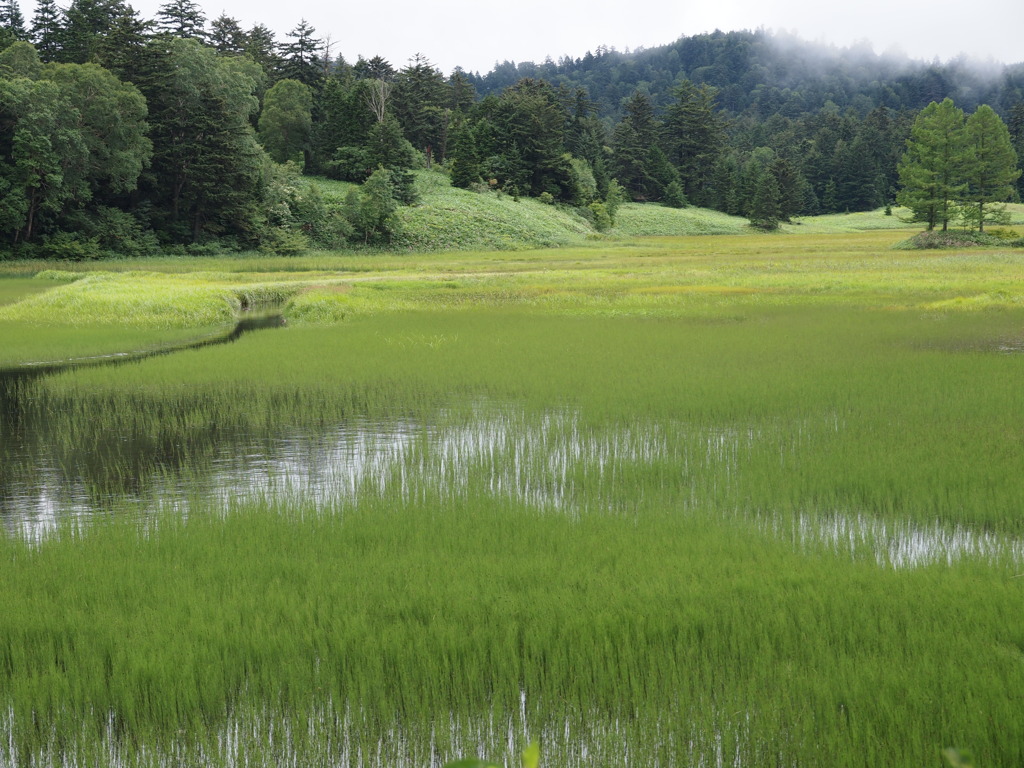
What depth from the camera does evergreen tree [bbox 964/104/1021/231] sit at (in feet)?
233

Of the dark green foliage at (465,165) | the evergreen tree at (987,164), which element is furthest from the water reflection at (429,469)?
the dark green foliage at (465,165)

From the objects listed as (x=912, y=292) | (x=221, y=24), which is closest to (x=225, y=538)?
(x=912, y=292)

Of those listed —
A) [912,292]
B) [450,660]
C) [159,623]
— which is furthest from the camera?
[912,292]

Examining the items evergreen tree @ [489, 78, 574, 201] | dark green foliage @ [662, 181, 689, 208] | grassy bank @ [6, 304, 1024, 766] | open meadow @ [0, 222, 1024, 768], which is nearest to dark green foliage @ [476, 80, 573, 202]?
evergreen tree @ [489, 78, 574, 201]

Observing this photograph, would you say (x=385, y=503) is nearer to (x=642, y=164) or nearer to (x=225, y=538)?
(x=225, y=538)

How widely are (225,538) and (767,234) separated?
9619 cm

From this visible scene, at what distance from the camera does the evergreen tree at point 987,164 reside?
71.0m

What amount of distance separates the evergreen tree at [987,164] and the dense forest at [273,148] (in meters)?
5.57

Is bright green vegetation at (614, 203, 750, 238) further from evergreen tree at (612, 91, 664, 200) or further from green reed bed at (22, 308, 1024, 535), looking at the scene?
green reed bed at (22, 308, 1024, 535)

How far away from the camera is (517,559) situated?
24.8ft

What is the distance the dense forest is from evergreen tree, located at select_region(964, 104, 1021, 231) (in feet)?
18.3

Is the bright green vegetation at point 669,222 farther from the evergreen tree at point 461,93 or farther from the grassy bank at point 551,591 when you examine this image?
the grassy bank at point 551,591

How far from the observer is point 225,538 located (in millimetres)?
8359

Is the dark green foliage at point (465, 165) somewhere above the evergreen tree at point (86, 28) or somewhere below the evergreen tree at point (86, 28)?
below
